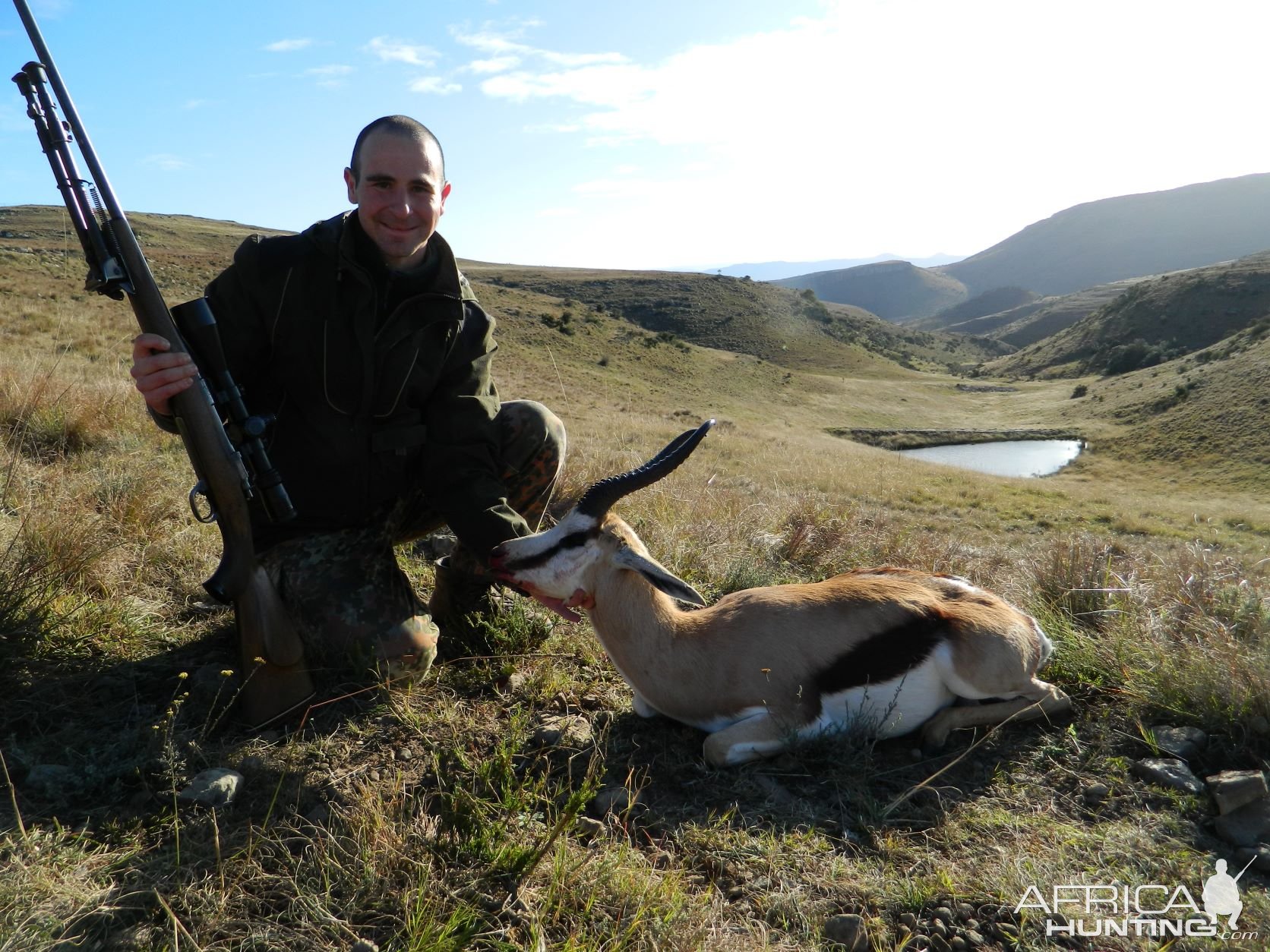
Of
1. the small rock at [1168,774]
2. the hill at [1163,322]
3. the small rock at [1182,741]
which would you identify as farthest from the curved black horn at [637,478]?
the hill at [1163,322]

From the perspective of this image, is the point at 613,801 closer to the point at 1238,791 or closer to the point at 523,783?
the point at 523,783

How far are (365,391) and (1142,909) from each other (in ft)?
14.4

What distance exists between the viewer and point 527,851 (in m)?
2.81

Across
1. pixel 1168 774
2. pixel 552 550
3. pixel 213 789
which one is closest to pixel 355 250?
pixel 552 550

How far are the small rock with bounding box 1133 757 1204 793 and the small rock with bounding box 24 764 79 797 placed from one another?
4.85 m

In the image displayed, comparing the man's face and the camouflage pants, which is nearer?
the camouflage pants

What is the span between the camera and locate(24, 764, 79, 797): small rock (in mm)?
2975

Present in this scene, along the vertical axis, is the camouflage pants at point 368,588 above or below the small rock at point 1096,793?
above

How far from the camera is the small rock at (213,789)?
2.99 meters

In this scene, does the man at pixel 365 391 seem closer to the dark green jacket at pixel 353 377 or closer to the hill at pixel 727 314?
the dark green jacket at pixel 353 377

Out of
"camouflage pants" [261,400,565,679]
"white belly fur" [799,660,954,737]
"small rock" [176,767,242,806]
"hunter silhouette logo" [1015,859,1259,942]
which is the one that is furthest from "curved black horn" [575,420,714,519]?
"hunter silhouette logo" [1015,859,1259,942]

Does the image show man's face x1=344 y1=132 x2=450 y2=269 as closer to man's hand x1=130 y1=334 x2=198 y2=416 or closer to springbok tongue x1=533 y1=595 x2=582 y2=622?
man's hand x1=130 y1=334 x2=198 y2=416

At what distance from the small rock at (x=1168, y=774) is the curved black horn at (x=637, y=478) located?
278 cm

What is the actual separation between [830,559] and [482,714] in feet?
12.7
